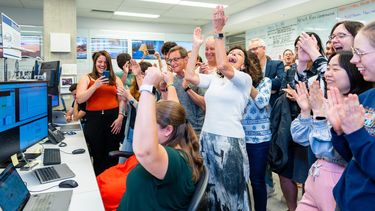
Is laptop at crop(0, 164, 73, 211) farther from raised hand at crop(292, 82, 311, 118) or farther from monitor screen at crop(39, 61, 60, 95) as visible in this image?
monitor screen at crop(39, 61, 60, 95)

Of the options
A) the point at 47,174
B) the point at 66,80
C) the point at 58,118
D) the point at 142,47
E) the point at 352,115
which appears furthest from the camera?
the point at 142,47

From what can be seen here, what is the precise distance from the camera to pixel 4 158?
1510 millimetres

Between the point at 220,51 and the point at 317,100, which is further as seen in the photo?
the point at 220,51

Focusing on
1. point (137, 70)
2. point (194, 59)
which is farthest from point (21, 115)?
point (194, 59)

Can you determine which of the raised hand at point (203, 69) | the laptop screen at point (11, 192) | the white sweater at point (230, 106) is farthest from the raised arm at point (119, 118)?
the laptop screen at point (11, 192)

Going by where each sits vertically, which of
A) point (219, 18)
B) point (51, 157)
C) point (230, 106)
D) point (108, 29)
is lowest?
point (51, 157)

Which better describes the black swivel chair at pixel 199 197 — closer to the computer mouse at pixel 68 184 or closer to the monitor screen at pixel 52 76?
the computer mouse at pixel 68 184

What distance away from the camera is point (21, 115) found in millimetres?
1672

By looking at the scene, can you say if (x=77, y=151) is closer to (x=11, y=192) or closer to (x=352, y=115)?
(x=11, y=192)

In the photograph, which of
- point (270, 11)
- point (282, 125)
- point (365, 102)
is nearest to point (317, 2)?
point (270, 11)

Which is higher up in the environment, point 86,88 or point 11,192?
point 86,88

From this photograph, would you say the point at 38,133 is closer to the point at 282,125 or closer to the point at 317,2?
the point at 282,125

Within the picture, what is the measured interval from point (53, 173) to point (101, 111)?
1158 millimetres

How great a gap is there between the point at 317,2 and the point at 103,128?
14.3ft
